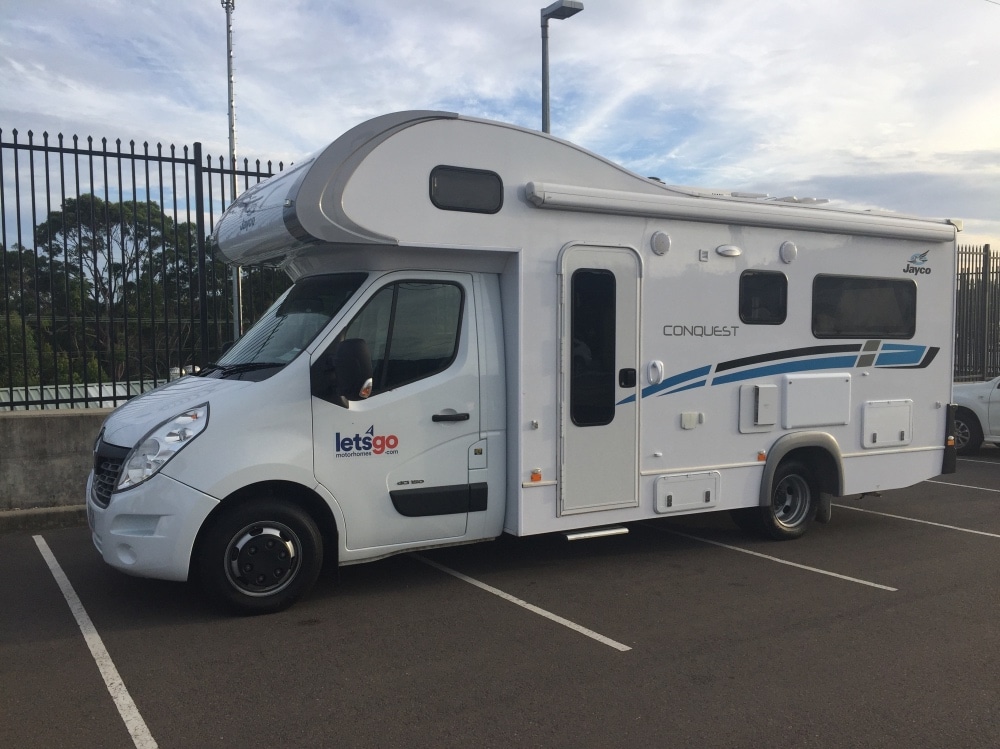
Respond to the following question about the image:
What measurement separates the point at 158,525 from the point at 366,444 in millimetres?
1353

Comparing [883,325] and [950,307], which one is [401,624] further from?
[950,307]

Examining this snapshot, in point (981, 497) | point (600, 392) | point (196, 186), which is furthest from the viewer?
point (981, 497)

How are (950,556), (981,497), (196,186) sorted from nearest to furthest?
(950,556), (196,186), (981,497)

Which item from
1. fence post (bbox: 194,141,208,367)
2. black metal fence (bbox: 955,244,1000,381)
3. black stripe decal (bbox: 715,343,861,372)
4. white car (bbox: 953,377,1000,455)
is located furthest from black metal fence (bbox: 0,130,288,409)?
black metal fence (bbox: 955,244,1000,381)

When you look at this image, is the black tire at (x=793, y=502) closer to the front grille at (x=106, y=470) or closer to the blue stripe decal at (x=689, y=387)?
the blue stripe decal at (x=689, y=387)

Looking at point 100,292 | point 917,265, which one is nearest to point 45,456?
point 100,292

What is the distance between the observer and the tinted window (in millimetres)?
5855

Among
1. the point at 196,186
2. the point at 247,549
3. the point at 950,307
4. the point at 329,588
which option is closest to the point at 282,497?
the point at 247,549

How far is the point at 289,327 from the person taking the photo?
6023mm

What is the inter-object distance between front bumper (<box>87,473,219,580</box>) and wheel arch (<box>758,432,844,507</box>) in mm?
4487

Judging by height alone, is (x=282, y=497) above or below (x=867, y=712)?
above

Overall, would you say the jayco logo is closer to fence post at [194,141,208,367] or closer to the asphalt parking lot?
the asphalt parking lot

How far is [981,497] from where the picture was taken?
9.77m

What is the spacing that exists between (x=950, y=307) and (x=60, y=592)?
26.5 feet
